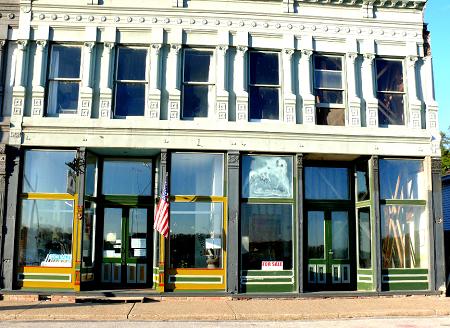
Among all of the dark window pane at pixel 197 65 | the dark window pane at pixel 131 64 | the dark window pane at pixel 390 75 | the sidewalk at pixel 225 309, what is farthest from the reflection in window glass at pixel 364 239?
the dark window pane at pixel 131 64

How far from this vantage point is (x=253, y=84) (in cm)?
1586

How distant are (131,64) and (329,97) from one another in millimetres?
5850

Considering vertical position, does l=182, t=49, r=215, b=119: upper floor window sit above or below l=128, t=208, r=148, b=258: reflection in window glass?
above

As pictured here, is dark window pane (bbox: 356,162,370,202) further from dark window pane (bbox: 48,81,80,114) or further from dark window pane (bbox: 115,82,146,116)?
dark window pane (bbox: 48,81,80,114)

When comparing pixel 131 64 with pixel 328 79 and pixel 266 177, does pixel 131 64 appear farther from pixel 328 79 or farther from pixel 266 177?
pixel 328 79

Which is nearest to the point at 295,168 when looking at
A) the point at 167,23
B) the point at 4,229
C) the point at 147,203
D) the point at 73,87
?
the point at 147,203

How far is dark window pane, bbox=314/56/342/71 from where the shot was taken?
53.2ft

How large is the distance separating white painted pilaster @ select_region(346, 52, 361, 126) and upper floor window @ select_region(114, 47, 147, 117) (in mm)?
5934

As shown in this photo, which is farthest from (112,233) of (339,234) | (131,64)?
(339,234)

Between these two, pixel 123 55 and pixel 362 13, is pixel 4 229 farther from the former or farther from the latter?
pixel 362 13

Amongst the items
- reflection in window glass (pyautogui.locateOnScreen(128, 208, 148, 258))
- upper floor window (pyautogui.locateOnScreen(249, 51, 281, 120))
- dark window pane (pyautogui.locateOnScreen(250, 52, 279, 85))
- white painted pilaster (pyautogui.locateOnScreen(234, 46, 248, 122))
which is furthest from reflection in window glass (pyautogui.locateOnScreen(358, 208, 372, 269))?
reflection in window glass (pyautogui.locateOnScreen(128, 208, 148, 258))

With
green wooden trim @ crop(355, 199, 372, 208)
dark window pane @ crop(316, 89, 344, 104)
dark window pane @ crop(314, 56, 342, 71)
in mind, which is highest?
dark window pane @ crop(314, 56, 342, 71)

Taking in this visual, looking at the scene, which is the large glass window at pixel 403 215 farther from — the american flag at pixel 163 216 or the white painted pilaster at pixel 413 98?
the american flag at pixel 163 216

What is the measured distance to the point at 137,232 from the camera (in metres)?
16.3
